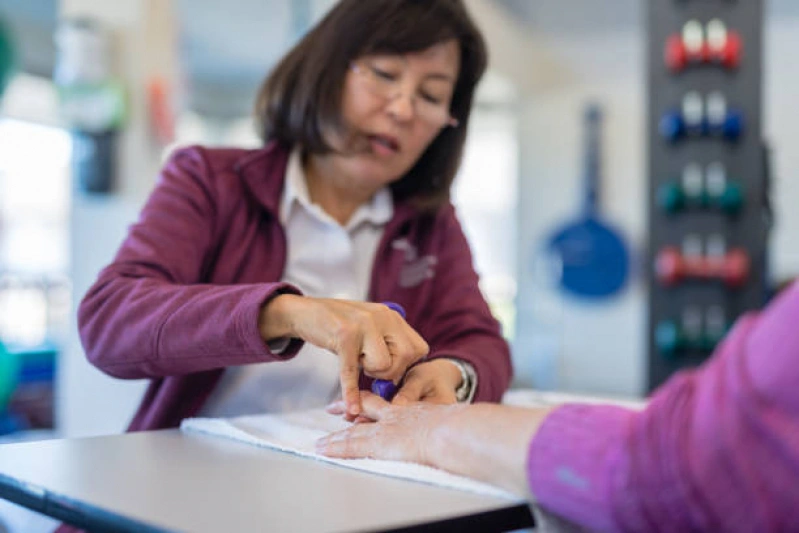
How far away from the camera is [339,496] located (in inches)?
30.1

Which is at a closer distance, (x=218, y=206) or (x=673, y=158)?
(x=218, y=206)

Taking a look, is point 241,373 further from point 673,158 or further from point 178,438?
point 673,158

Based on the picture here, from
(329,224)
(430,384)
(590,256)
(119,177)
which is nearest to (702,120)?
(119,177)

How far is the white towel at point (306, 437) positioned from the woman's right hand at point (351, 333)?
0.07m

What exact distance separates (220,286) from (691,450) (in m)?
0.62

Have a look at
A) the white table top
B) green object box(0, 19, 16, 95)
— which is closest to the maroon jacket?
the white table top

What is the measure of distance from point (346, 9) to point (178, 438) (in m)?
0.69

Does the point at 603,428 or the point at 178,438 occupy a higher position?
the point at 603,428

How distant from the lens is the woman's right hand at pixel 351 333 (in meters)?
0.97

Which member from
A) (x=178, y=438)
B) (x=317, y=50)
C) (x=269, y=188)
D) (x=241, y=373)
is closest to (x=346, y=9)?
(x=317, y=50)

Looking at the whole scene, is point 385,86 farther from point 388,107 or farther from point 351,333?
point 351,333

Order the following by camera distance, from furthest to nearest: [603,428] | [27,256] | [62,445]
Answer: [27,256], [62,445], [603,428]

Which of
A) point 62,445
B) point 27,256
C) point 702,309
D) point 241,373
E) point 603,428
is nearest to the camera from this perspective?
point 603,428

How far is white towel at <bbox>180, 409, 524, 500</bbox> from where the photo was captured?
792mm
